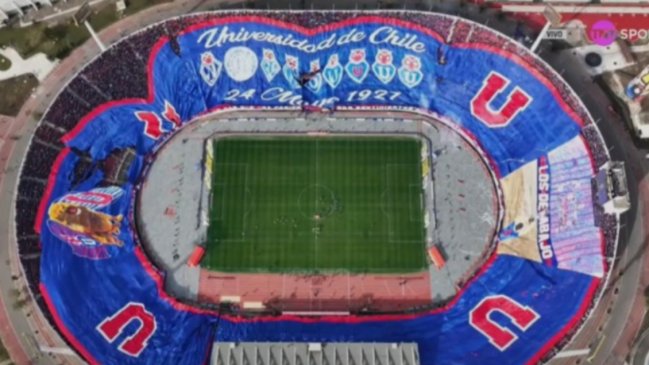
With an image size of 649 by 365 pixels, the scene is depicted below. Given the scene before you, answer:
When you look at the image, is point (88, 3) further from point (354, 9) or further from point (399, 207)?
point (399, 207)

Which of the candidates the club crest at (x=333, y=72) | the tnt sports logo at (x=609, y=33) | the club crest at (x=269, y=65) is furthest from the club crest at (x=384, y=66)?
the tnt sports logo at (x=609, y=33)

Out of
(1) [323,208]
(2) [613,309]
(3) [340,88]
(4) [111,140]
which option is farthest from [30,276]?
(2) [613,309]

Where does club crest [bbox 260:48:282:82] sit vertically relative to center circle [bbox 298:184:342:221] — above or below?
above

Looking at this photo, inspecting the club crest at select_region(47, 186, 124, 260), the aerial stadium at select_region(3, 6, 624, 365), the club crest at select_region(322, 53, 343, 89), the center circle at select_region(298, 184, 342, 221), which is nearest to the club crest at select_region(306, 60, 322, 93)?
the aerial stadium at select_region(3, 6, 624, 365)

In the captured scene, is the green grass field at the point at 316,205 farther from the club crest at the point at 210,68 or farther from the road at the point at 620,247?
the road at the point at 620,247

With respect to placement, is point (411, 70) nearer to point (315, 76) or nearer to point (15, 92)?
point (315, 76)

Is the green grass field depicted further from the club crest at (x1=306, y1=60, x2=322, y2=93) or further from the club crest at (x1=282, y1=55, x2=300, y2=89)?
the club crest at (x1=282, y1=55, x2=300, y2=89)
